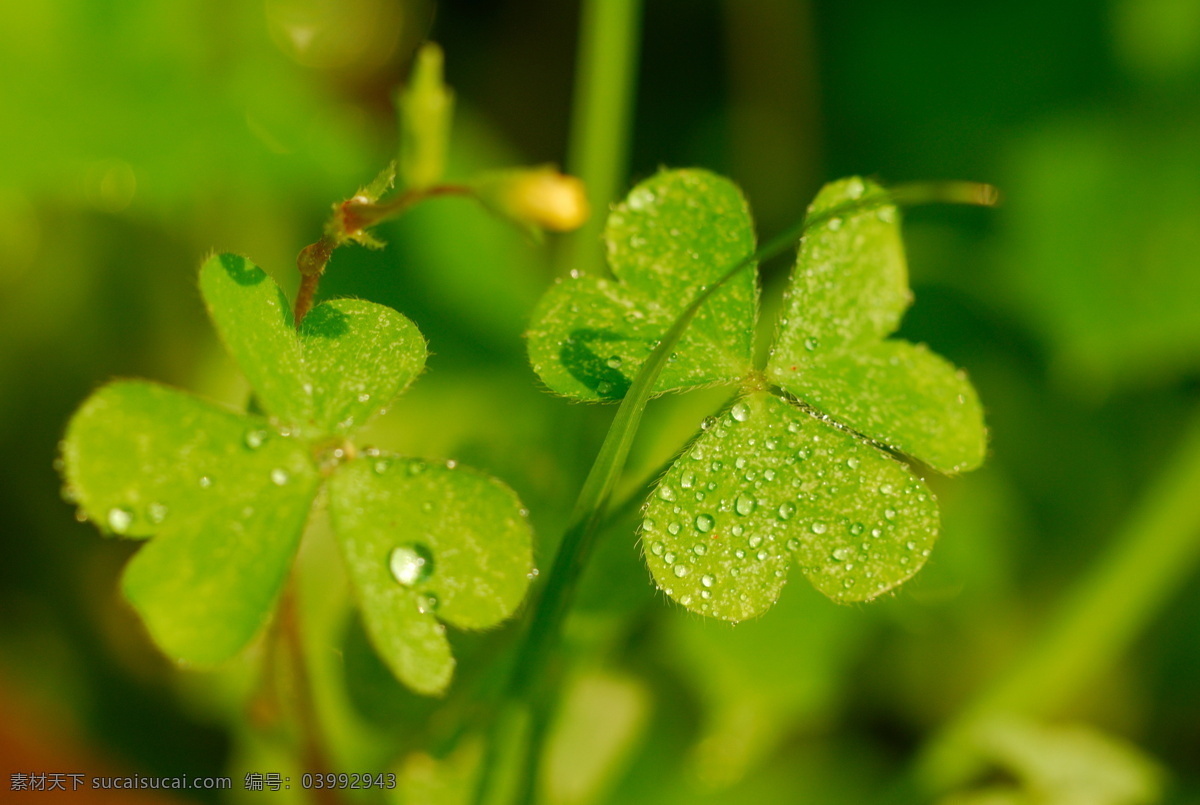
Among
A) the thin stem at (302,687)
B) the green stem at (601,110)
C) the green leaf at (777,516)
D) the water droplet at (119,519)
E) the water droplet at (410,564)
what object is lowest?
the thin stem at (302,687)

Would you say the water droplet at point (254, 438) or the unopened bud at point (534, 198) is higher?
the unopened bud at point (534, 198)

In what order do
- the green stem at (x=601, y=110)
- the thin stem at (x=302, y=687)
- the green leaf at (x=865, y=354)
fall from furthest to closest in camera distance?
the green stem at (x=601, y=110)
the thin stem at (x=302, y=687)
the green leaf at (x=865, y=354)

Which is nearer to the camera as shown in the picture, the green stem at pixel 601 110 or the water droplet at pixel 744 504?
the water droplet at pixel 744 504

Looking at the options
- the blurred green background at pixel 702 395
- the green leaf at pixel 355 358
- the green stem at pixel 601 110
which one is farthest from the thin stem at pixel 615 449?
the green stem at pixel 601 110

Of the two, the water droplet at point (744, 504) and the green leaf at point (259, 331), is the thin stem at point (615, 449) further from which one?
the green leaf at point (259, 331)

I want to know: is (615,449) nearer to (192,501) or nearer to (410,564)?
(410,564)

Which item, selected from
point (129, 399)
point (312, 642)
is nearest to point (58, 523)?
point (312, 642)

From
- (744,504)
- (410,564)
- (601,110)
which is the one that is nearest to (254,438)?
(410,564)

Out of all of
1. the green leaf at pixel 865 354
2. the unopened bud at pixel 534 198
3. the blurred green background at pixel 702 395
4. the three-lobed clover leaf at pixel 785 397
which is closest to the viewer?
the unopened bud at pixel 534 198
